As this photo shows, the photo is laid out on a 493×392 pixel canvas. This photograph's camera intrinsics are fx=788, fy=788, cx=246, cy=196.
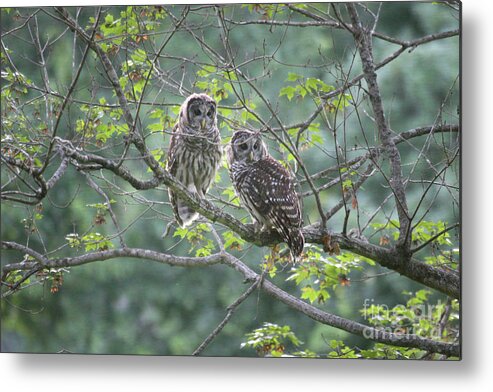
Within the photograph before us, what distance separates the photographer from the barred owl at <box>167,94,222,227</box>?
11.8 feet

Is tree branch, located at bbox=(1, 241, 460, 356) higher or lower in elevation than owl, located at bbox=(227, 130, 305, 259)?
lower

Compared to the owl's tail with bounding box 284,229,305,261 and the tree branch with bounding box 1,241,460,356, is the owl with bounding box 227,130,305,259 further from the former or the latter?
the tree branch with bounding box 1,241,460,356

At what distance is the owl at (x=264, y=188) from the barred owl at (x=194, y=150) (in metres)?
0.13

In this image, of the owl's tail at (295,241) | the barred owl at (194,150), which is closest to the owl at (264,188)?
the owl's tail at (295,241)

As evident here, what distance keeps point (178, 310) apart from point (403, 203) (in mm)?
1107

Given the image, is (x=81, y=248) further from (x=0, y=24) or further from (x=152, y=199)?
(x=0, y=24)

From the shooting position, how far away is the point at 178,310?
11.7 feet

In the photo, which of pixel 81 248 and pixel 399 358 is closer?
pixel 399 358

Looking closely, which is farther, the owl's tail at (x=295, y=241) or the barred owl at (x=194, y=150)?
the barred owl at (x=194, y=150)

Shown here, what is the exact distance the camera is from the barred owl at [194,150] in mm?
3586

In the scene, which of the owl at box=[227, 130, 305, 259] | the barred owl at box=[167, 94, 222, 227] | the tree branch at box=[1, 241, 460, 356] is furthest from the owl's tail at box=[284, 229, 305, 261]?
the barred owl at box=[167, 94, 222, 227]

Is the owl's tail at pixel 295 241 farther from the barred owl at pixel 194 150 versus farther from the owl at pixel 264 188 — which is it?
the barred owl at pixel 194 150

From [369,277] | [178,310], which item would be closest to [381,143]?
[369,277]

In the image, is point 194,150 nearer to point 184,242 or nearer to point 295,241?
point 184,242
